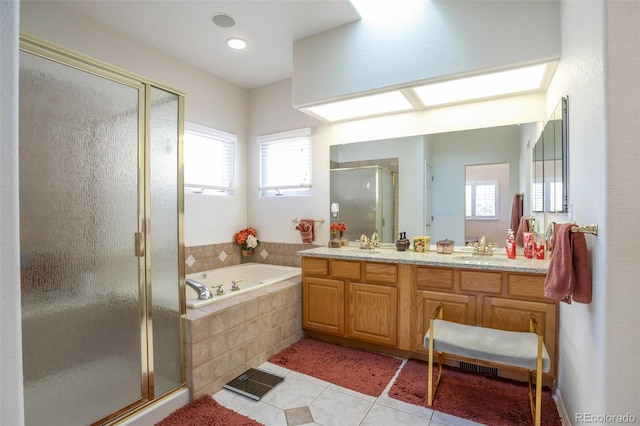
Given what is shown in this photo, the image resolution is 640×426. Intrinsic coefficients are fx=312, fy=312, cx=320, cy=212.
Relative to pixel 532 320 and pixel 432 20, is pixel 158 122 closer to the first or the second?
pixel 432 20

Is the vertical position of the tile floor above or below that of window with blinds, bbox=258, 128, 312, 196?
below

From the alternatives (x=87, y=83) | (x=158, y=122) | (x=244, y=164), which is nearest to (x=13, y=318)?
→ (x=87, y=83)

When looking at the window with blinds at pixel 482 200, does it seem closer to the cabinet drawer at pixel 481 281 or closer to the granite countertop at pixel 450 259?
the granite countertop at pixel 450 259

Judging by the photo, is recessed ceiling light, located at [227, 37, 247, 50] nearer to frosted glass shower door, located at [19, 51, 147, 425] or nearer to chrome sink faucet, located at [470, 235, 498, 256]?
frosted glass shower door, located at [19, 51, 147, 425]

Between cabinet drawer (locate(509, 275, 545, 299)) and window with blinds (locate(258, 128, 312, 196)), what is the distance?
222 cm

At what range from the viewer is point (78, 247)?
160 centimetres

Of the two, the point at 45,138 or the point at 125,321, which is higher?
the point at 45,138

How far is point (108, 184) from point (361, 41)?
2.14 metres

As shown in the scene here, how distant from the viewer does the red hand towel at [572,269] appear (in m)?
1.38

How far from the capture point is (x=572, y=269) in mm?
1405

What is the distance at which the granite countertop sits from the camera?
7.05 ft

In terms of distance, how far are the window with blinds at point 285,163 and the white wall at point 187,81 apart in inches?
11.9

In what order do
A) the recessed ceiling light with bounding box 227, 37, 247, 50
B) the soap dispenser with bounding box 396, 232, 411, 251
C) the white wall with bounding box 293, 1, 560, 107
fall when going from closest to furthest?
1. the white wall with bounding box 293, 1, 560, 107
2. the recessed ceiling light with bounding box 227, 37, 247, 50
3. the soap dispenser with bounding box 396, 232, 411, 251

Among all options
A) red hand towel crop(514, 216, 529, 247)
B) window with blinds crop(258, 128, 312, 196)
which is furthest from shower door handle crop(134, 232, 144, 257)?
red hand towel crop(514, 216, 529, 247)
